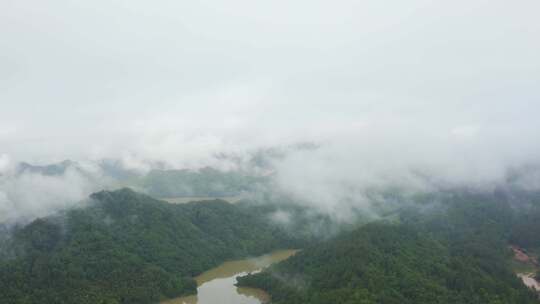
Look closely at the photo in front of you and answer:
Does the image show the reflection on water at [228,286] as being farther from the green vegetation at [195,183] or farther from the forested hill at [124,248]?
the green vegetation at [195,183]

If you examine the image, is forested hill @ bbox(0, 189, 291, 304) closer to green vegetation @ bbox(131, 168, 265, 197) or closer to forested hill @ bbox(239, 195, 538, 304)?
forested hill @ bbox(239, 195, 538, 304)

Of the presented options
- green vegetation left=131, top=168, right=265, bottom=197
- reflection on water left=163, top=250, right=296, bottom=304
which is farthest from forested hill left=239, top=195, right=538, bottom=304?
green vegetation left=131, top=168, right=265, bottom=197

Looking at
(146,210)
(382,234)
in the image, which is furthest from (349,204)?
(146,210)

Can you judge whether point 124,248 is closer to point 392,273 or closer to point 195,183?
point 392,273

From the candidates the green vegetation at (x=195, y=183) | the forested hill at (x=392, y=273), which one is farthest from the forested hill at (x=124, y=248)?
the green vegetation at (x=195, y=183)

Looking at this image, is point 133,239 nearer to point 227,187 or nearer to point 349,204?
point 349,204

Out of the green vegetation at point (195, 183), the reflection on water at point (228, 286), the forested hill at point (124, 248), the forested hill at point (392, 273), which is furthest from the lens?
the green vegetation at point (195, 183)

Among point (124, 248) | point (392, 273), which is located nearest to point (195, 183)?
point (124, 248)
